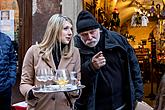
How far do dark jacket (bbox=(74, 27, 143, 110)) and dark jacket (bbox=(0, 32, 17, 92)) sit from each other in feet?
5.40

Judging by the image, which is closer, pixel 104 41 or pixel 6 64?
pixel 104 41

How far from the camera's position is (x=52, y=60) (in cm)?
404

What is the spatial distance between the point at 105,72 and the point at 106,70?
0.07 ft

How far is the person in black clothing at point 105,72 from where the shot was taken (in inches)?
157

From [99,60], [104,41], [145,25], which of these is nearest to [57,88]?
[99,60]

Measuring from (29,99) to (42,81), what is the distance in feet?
0.71

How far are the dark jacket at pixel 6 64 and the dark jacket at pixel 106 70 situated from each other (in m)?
1.65

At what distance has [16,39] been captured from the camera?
762 cm

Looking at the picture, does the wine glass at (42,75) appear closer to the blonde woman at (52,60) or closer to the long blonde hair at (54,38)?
the blonde woman at (52,60)

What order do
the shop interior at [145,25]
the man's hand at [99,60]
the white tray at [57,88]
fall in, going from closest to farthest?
the white tray at [57,88] → the man's hand at [99,60] → the shop interior at [145,25]

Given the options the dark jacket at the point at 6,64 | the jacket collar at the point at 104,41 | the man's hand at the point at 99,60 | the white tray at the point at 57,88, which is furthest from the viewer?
the dark jacket at the point at 6,64

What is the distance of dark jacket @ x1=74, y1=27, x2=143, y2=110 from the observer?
4051mm

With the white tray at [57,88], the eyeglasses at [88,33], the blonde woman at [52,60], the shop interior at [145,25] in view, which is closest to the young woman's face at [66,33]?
the blonde woman at [52,60]

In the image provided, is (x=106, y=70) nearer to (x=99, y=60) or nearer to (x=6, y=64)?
(x=99, y=60)
